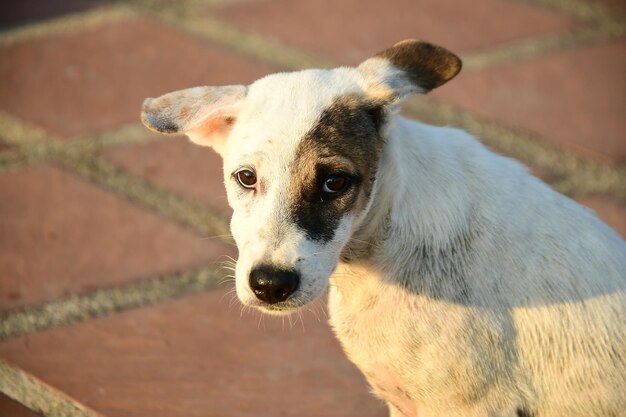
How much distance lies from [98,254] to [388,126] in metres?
1.61

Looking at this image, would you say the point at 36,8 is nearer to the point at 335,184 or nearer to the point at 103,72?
the point at 103,72

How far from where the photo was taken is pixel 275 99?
2.46 metres

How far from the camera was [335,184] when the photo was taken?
2.44m

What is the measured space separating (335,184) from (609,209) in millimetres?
1902

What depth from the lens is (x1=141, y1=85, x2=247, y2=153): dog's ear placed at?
2557 mm

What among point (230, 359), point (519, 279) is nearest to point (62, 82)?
point (230, 359)

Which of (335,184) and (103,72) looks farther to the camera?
(103,72)

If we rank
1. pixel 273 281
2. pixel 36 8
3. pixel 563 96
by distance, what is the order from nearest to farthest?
pixel 273 281, pixel 563 96, pixel 36 8

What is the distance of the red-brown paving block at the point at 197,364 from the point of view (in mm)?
3041

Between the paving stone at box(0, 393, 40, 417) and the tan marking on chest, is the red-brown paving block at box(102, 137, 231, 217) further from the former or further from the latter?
the tan marking on chest

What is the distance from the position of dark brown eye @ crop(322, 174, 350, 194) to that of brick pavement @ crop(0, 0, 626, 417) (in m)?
0.89

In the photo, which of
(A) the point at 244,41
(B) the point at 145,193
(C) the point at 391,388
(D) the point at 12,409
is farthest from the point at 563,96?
(D) the point at 12,409

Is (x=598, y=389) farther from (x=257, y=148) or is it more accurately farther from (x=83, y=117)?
(x=83, y=117)

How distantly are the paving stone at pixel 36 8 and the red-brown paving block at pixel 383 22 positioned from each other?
2.48ft
